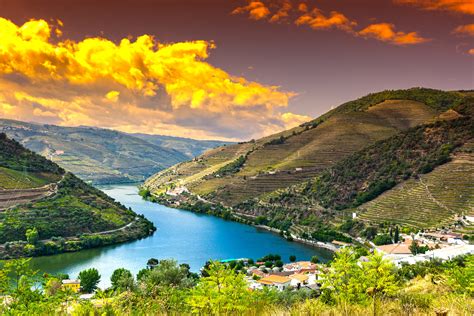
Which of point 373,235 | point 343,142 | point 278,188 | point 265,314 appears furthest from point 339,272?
point 343,142

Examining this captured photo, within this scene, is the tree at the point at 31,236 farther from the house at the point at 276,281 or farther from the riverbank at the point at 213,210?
the riverbank at the point at 213,210

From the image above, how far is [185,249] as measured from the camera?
5291 cm

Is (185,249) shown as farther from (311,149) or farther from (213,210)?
(311,149)

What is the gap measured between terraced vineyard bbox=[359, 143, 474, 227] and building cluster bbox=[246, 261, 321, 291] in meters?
19.4

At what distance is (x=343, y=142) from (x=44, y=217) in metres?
75.3

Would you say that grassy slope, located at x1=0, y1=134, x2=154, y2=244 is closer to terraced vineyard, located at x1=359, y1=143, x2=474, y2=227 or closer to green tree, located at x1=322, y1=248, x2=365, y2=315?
terraced vineyard, located at x1=359, y1=143, x2=474, y2=227

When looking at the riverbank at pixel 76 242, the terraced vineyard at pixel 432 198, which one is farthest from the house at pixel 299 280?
the riverbank at pixel 76 242

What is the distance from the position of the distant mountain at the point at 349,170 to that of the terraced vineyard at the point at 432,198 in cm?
14

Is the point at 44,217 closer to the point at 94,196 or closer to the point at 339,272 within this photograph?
the point at 94,196

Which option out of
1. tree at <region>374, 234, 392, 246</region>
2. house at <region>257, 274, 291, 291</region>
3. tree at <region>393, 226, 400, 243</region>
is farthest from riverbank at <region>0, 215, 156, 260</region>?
tree at <region>393, 226, 400, 243</region>

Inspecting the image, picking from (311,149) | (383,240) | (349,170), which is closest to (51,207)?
(383,240)

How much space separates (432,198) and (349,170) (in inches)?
834

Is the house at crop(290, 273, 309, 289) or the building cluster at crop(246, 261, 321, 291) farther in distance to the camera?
the house at crop(290, 273, 309, 289)

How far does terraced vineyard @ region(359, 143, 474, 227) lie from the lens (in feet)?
161
